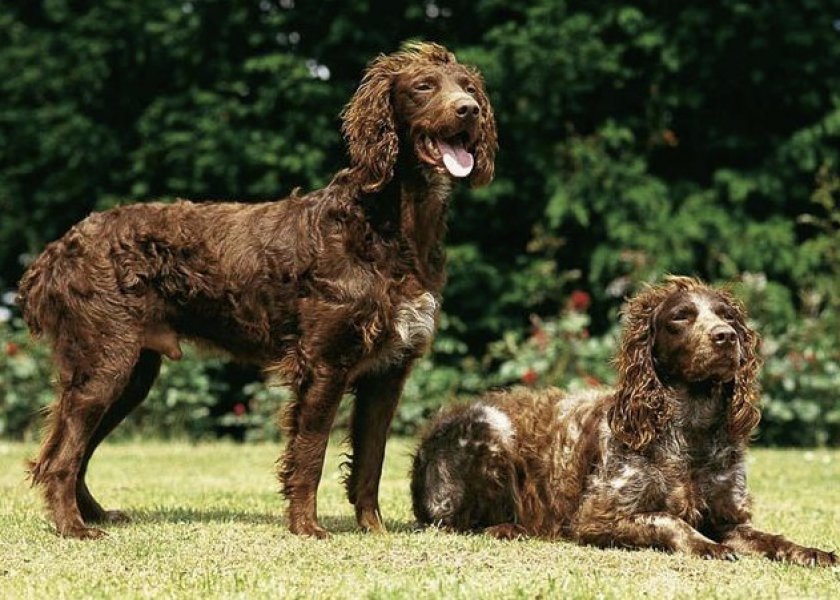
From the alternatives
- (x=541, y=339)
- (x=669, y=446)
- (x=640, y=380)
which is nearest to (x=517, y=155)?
(x=541, y=339)

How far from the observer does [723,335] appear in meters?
5.52

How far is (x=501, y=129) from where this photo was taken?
13.1 metres

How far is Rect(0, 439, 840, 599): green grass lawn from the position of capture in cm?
470

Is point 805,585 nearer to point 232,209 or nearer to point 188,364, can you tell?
point 232,209

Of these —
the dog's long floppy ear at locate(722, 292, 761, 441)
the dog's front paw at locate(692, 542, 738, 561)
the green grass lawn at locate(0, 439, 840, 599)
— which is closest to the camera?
the green grass lawn at locate(0, 439, 840, 599)

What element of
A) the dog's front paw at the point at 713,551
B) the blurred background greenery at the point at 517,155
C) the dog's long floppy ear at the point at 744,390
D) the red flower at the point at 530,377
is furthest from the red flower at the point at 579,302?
the dog's front paw at the point at 713,551

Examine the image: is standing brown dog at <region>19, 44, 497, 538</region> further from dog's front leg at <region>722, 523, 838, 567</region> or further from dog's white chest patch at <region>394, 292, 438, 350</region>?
dog's front leg at <region>722, 523, 838, 567</region>

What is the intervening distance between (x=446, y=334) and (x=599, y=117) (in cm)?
279

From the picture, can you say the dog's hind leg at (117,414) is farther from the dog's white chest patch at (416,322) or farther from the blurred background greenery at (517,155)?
the blurred background greenery at (517,155)

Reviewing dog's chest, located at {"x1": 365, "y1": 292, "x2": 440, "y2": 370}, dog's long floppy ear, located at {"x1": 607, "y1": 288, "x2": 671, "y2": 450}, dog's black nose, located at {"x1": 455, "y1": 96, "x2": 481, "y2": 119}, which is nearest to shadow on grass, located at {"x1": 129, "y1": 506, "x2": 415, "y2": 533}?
dog's chest, located at {"x1": 365, "y1": 292, "x2": 440, "y2": 370}

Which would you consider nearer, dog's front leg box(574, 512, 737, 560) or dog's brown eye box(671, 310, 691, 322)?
dog's front leg box(574, 512, 737, 560)

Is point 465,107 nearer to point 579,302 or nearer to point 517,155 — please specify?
point 579,302

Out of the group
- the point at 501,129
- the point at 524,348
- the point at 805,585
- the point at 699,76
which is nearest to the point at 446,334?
the point at 524,348

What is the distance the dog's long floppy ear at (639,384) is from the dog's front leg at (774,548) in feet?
1.77
